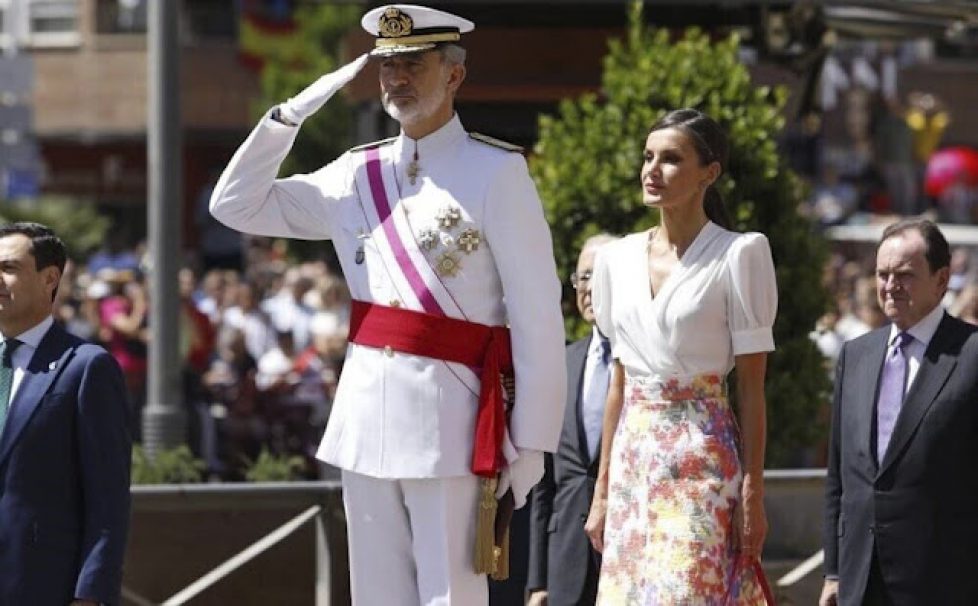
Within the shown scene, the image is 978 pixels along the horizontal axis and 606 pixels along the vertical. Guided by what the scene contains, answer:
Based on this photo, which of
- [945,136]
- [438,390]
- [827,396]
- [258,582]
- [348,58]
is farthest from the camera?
[945,136]

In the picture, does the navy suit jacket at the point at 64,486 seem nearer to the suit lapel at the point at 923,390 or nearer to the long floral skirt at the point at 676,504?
the long floral skirt at the point at 676,504

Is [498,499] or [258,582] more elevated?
[498,499]

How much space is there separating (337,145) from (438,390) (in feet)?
91.3

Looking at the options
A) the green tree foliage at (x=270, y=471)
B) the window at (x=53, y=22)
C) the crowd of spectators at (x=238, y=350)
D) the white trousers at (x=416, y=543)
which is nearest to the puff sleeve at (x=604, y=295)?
the white trousers at (x=416, y=543)

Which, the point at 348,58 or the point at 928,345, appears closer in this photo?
the point at 928,345

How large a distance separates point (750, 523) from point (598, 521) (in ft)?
1.68

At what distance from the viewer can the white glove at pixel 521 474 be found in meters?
6.20

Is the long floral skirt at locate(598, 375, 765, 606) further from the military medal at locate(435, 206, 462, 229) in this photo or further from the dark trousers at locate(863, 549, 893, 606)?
the military medal at locate(435, 206, 462, 229)

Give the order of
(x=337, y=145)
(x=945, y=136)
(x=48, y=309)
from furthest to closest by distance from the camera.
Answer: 1. (x=945, y=136)
2. (x=337, y=145)
3. (x=48, y=309)

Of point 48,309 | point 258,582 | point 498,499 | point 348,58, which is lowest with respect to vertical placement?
point 258,582

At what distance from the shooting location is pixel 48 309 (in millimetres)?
6605

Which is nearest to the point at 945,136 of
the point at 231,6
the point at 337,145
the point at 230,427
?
the point at 231,6

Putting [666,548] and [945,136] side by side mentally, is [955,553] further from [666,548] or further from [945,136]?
[945,136]

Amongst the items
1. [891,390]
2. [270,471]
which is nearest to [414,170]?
[891,390]
